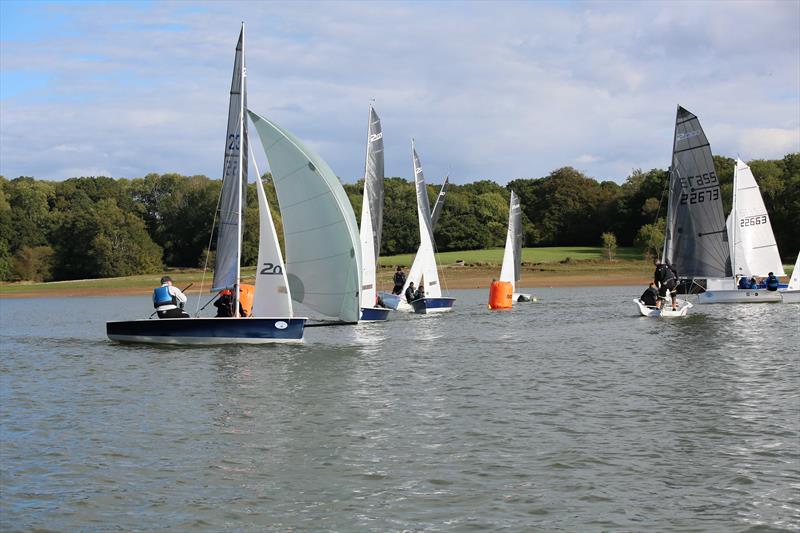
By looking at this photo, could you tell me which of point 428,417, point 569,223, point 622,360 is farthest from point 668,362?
point 569,223

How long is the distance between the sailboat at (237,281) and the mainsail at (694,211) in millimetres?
Answer: 18829

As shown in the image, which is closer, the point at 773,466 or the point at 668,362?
the point at 773,466

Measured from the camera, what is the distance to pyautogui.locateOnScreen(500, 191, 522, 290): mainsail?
4622cm

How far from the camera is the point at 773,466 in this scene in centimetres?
1027

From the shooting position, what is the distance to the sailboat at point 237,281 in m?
22.8

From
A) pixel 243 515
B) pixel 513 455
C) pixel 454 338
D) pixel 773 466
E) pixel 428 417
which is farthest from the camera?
pixel 454 338

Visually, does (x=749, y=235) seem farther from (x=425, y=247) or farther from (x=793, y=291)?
(x=425, y=247)

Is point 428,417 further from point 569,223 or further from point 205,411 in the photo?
point 569,223

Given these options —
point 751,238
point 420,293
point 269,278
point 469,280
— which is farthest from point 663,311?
point 469,280

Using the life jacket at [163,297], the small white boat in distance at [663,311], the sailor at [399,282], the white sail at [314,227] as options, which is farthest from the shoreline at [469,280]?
the white sail at [314,227]

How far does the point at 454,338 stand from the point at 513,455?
53.4 ft

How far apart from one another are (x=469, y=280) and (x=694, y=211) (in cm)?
3842

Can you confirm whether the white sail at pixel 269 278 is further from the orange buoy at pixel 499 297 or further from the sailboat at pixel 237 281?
the orange buoy at pixel 499 297

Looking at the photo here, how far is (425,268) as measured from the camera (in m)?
39.7
